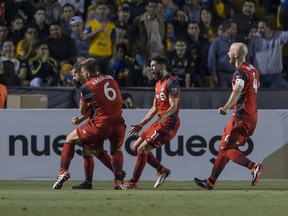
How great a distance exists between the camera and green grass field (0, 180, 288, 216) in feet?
35.4

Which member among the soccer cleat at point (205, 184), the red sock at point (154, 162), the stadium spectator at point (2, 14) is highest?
the stadium spectator at point (2, 14)

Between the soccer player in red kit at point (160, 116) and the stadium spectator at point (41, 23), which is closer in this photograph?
the soccer player in red kit at point (160, 116)

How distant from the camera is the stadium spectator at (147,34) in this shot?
21812mm

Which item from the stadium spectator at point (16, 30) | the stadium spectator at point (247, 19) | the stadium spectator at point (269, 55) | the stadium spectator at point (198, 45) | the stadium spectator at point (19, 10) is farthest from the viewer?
the stadium spectator at point (19, 10)

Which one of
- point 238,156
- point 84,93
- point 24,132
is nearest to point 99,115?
point 84,93

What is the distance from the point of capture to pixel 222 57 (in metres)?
21.4

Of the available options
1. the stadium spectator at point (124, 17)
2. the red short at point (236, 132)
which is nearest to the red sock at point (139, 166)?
the red short at point (236, 132)

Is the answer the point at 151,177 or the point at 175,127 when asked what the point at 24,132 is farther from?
the point at 175,127

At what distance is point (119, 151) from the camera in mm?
15047

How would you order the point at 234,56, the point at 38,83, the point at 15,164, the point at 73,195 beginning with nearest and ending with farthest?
the point at 73,195 < the point at 234,56 < the point at 15,164 < the point at 38,83

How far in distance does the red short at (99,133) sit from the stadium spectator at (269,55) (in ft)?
23.2

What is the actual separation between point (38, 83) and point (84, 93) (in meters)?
6.64

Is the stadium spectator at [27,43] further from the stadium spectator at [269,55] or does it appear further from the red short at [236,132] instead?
the red short at [236,132]

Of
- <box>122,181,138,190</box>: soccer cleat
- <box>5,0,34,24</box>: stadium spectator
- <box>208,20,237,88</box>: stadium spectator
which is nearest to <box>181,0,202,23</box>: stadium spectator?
<box>208,20,237,88</box>: stadium spectator
